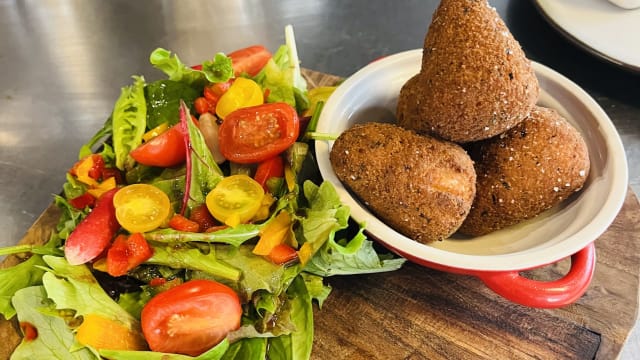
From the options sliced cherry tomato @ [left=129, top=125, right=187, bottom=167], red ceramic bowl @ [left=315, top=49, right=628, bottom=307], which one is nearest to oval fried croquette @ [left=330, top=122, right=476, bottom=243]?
red ceramic bowl @ [left=315, top=49, right=628, bottom=307]

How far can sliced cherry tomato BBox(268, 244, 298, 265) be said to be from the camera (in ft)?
3.65

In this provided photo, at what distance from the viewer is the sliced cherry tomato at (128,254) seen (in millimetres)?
1107

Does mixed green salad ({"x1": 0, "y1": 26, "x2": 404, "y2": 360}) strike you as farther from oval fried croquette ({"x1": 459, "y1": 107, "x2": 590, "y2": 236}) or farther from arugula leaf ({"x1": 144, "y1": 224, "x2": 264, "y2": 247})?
oval fried croquette ({"x1": 459, "y1": 107, "x2": 590, "y2": 236})

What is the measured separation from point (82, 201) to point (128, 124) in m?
0.22

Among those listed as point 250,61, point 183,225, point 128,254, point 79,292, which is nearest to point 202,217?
point 183,225

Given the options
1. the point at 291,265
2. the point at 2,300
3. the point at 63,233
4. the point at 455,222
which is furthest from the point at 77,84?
the point at 455,222

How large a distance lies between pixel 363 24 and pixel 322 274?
1.49m

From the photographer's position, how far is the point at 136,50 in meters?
2.29

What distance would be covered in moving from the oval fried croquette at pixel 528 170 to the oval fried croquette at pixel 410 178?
0.08 meters

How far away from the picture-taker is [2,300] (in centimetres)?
111

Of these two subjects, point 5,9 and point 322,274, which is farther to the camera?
point 5,9

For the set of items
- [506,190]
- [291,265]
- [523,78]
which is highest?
[523,78]

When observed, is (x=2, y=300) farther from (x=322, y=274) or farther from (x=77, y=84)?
(x=77, y=84)

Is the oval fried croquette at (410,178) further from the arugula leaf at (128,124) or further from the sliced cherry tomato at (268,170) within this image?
the arugula leaf at (128,124)
